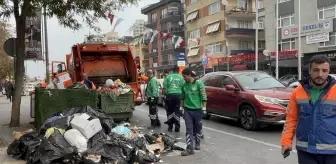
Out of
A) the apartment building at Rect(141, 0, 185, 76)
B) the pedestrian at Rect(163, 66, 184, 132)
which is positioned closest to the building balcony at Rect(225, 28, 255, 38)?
the apartment building at Rect(141, 0, 185, 76)

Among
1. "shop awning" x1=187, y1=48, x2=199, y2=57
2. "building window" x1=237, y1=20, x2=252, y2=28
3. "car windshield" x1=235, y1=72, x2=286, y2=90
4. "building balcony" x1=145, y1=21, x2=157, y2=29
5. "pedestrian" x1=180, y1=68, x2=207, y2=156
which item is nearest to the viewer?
"pedestrian" x1=180, y1=68, x2=207, y2=156

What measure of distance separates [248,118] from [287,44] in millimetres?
29890

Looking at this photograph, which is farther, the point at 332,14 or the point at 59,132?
the point at 332,14

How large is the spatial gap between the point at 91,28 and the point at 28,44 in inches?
131

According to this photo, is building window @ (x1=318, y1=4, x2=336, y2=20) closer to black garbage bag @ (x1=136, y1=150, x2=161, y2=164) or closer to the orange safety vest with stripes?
black garbage bag @ (x1=136, y1=150, x2=161, y2=164)

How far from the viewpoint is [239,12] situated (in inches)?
1902

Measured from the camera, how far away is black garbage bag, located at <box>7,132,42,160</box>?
6.53m

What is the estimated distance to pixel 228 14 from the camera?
48156 mm

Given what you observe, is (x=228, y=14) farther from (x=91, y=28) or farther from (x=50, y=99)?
(x=50, y=99)

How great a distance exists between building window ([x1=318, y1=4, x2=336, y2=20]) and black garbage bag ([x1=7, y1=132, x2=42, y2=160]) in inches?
1217

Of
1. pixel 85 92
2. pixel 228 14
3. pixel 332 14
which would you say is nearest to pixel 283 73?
pixel 332 14

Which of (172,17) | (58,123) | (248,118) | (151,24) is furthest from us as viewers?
Answer: (151,24)

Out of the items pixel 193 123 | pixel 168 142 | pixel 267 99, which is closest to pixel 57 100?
pixel 168 142

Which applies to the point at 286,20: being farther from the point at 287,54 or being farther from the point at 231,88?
the point at 231,88
